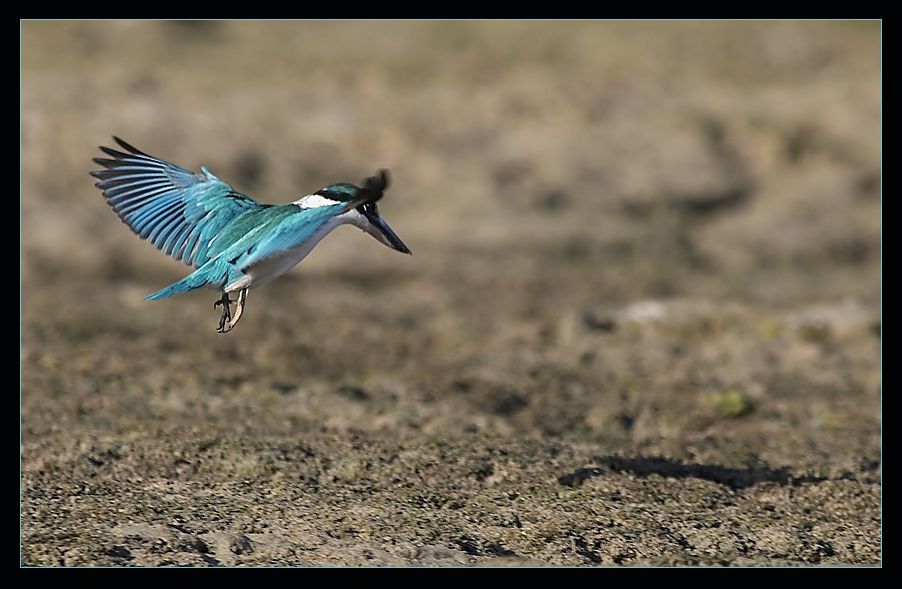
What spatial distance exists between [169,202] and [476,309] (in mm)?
3598

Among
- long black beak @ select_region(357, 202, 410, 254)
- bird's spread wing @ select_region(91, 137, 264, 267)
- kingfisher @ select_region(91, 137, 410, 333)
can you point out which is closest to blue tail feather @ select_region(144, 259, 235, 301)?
kingfisher @ select_region(91, 137, 410, 333)

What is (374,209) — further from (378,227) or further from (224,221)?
(224,221)

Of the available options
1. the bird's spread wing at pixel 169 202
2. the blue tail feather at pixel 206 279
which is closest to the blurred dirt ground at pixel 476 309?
the blue tail feather at pixel 206 279

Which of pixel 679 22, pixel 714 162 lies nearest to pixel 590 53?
pixel 679 22

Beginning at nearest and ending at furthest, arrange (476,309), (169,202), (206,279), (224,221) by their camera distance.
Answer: (206,279), (224,221), (169,202), (476,309)

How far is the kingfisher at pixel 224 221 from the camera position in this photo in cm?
364

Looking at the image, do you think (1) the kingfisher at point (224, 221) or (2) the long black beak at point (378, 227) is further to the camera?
(2) the long black beak at point (378, 227)

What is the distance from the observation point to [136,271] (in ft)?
25.8

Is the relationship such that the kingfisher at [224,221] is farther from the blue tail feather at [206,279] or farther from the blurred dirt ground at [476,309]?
the blurred dirt ground at [476,309]

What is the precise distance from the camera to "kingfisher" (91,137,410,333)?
3.64 m

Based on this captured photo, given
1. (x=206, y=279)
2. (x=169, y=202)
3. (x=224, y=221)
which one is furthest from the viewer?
(x=169, y=202)

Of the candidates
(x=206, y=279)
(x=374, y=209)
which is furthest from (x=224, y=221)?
(x=374, y=209)

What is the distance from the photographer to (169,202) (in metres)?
4.25

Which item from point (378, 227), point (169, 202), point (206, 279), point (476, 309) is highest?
point (476, 309)
